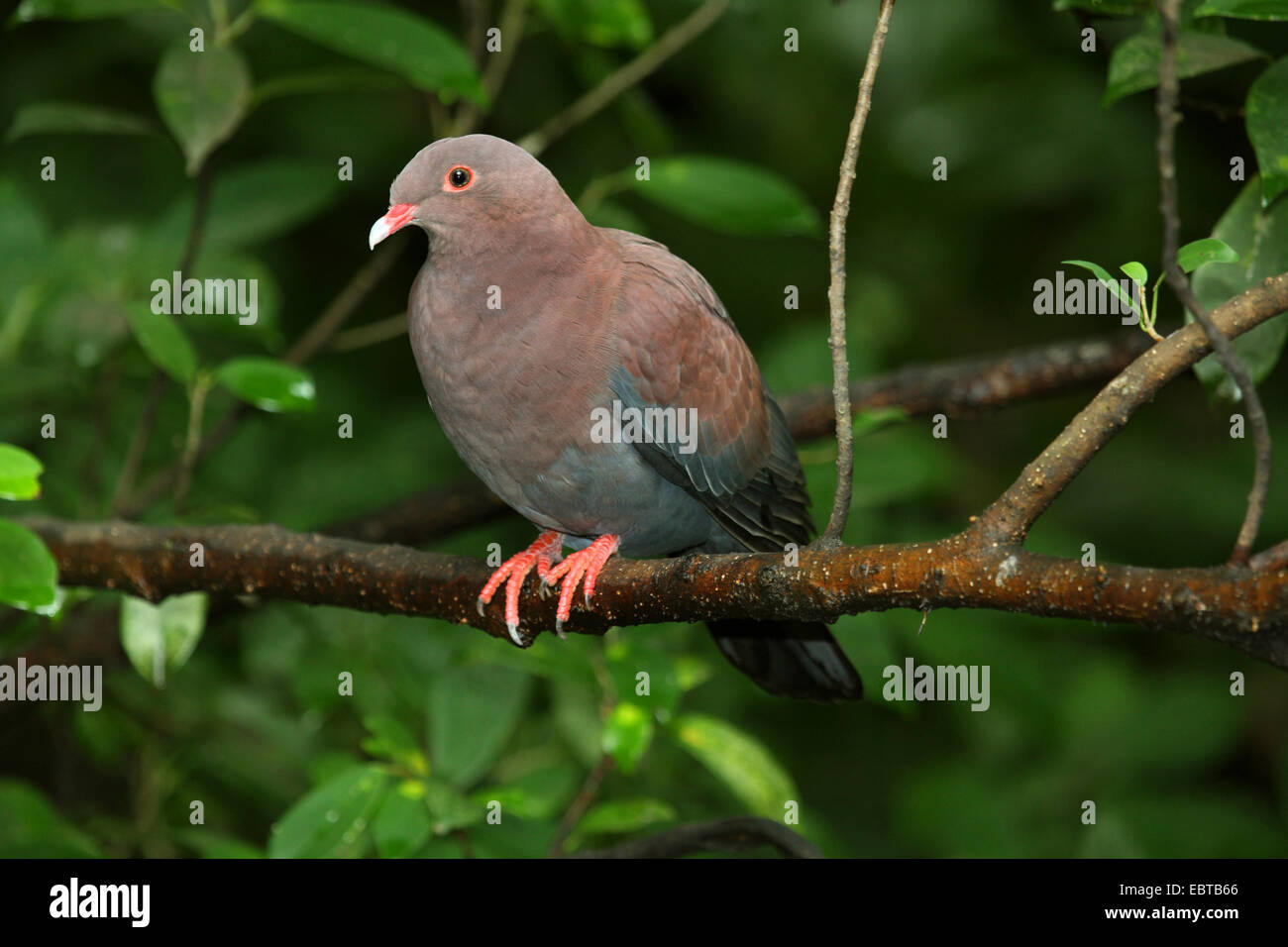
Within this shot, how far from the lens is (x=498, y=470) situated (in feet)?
9.64

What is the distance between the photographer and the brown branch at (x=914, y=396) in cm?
378

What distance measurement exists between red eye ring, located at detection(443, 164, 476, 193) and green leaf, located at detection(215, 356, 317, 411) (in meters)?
0.66

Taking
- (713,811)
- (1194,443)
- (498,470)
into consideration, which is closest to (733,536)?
(498,470)

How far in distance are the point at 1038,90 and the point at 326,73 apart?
3699 millimetres

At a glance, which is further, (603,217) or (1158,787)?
(1158,787)

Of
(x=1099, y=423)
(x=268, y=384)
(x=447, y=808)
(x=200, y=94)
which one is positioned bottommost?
(x=447, y=808)

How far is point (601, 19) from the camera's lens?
3811 mm

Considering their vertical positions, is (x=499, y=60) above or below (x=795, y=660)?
above

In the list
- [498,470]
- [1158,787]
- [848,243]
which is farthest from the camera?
[848,243]

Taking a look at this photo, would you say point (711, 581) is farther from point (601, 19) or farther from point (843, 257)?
point (601, 19)

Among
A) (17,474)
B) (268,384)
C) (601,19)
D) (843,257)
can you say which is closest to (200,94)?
(268,384)

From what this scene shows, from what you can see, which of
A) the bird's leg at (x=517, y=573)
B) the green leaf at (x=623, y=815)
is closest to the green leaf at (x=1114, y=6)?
the bird's leg at (x=517, y=573)

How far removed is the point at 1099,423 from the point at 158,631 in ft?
7.72

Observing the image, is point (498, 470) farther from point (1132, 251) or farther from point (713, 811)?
point (1132, 251)
